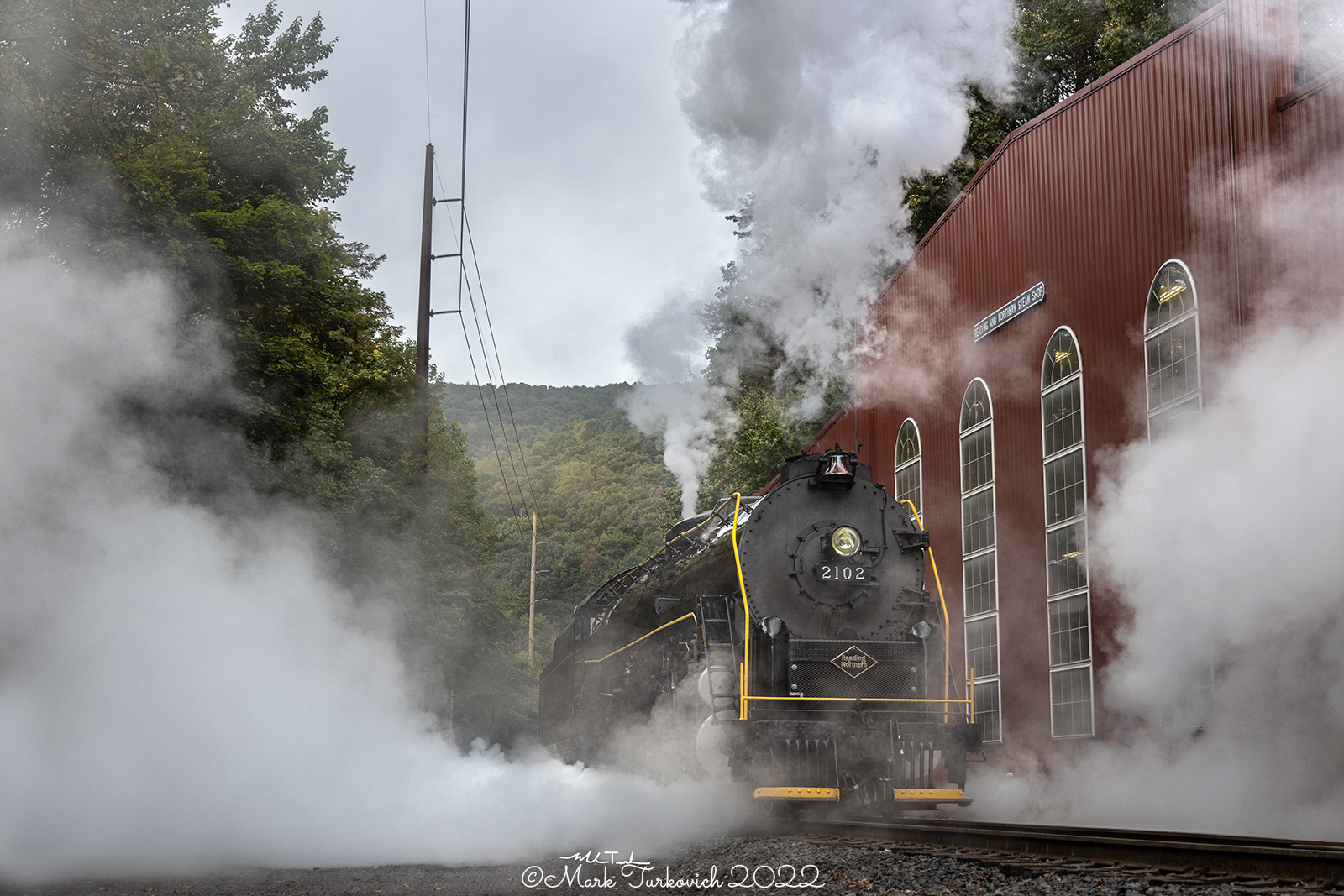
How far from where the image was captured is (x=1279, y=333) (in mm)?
11047

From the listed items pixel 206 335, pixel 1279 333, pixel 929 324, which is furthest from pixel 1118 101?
pixel 206 335

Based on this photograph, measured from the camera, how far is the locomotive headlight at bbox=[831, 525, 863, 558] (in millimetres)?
10500

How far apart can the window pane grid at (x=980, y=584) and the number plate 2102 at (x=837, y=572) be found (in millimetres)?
6470

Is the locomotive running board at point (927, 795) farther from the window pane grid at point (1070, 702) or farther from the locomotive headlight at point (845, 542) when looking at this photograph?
the window pane grid at point (1070, 702)

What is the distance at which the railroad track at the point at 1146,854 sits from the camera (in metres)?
5.48

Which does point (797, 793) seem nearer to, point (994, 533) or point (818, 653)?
point (818, 653)

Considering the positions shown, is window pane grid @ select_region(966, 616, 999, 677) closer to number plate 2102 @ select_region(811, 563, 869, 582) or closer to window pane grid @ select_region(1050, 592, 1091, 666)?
window pane grid @ select_region(1050, 592, 1091, 666)

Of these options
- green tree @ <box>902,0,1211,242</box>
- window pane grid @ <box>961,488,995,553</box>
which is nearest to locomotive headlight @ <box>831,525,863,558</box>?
window pane grid @ <box>961,488,995,553</box>

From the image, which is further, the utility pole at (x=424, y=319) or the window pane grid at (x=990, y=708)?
the utility pole at (x=424, y=319)

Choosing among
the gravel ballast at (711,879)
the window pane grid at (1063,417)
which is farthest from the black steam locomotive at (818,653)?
the window pane grid at (1063,417)

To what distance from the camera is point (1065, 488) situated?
47.7 feet

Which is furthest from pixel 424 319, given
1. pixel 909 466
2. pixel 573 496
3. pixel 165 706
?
pixel 573 496

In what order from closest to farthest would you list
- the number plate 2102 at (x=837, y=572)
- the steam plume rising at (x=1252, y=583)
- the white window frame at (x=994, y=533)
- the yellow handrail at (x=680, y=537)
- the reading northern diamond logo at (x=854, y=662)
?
the reading northern diamond logo at (x=854, y=662)
the steam plume rising at (x=1252, y=583)
the number plate 2102 at (x=837, y=572)
the yellow handrail at (x=680, y=537)
the white window frame at (x=994, y=533)

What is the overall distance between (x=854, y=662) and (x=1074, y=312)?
6.86m
